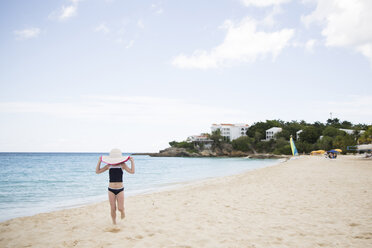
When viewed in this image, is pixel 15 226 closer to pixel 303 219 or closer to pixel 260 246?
pixel 260 246

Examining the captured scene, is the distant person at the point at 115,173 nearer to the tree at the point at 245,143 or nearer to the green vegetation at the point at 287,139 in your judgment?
the green vegetation at the point at 287,139

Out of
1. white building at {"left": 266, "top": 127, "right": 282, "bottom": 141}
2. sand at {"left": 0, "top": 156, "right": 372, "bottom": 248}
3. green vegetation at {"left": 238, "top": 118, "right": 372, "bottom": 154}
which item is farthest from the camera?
white building at {"left": 266, "top": 127, "right": 282, "bottom": 141}

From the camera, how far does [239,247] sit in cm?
426

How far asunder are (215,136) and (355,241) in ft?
344

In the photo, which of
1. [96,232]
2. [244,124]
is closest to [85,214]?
[96,232]

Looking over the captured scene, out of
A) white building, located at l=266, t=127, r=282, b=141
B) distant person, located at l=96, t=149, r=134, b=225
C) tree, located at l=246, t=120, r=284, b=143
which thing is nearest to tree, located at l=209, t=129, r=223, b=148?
tree, located at l=246, t=120, r=284, b=143

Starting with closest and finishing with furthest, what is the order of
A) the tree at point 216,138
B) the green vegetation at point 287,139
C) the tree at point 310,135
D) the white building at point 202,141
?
the green vegetation at point 287,139
the tree at point 310,135
the tree at point 216,138
the white building at point 202,141

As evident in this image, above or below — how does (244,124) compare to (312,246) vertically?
above

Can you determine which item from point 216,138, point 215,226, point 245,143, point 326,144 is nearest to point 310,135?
point 326,144

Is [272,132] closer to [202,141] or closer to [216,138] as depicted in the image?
[216,138]

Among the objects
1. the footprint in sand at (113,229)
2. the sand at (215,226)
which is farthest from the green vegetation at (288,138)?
the footprint in sand at (113,229)

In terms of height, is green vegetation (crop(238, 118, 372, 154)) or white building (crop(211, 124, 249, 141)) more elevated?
white building (crop(211, 124, 249, 141))

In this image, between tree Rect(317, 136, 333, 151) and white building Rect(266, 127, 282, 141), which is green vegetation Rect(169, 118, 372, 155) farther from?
white building Rect(266, 127, 282, 141)

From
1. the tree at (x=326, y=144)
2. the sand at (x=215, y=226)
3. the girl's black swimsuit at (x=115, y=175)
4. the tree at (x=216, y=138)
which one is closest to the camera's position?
the sand at (x=215, y=226)
